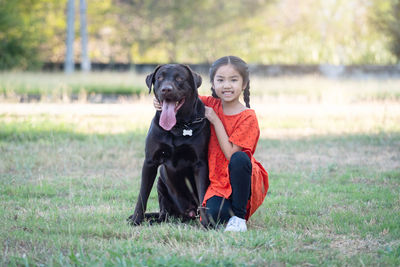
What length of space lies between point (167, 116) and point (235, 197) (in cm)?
82

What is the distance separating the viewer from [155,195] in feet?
18.5

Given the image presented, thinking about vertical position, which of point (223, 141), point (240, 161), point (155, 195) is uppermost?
point (223, 141)

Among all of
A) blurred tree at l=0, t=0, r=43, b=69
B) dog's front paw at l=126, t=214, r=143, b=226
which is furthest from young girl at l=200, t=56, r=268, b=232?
blurred tree at l=0, t=0, r=43, b=69

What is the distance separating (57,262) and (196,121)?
1.60 m

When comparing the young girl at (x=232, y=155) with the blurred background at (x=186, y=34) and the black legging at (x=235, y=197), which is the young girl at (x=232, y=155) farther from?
the blurred background at (x=186, y=34)

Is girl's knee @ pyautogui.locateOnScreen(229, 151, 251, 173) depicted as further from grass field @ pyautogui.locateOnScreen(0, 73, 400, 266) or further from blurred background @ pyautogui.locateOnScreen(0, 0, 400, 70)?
blurred background @ pyautogui.locateOnScreen(0, 0, 400, 70)

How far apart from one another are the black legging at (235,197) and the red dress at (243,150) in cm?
6

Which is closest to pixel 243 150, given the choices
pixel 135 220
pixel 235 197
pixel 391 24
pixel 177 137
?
pixel 235 197

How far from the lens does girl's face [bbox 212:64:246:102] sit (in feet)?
14.1

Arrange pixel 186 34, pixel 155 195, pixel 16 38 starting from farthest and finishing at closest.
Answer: pixel 186 34 → pixel 16 38 → pixel 155 195

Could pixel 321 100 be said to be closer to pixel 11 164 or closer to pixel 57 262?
pixel 11 164

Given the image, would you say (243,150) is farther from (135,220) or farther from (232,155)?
(135,220)

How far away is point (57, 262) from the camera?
3215 mm

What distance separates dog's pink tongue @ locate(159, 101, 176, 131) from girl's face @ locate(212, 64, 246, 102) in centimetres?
43
